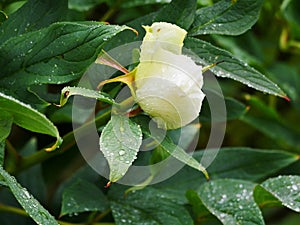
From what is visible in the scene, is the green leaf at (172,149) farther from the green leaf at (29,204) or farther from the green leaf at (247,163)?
the green leaf at (247,163)

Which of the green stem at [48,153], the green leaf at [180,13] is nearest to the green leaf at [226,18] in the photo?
the green leaf at [180,13]

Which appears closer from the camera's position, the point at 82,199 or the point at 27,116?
the point at 27,116

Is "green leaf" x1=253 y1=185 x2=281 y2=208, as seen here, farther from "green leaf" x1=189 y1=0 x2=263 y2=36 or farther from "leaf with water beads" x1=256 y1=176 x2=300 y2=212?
"green leaf" x1=189 y1=0 x2=263 y2=36

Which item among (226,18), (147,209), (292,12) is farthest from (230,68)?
(292,12)

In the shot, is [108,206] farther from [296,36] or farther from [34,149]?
[296,36]

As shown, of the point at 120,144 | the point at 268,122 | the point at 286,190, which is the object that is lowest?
the point at 268,122

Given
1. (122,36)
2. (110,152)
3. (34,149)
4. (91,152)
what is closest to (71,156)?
(34,149)

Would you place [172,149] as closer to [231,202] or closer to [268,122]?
[231,202]
